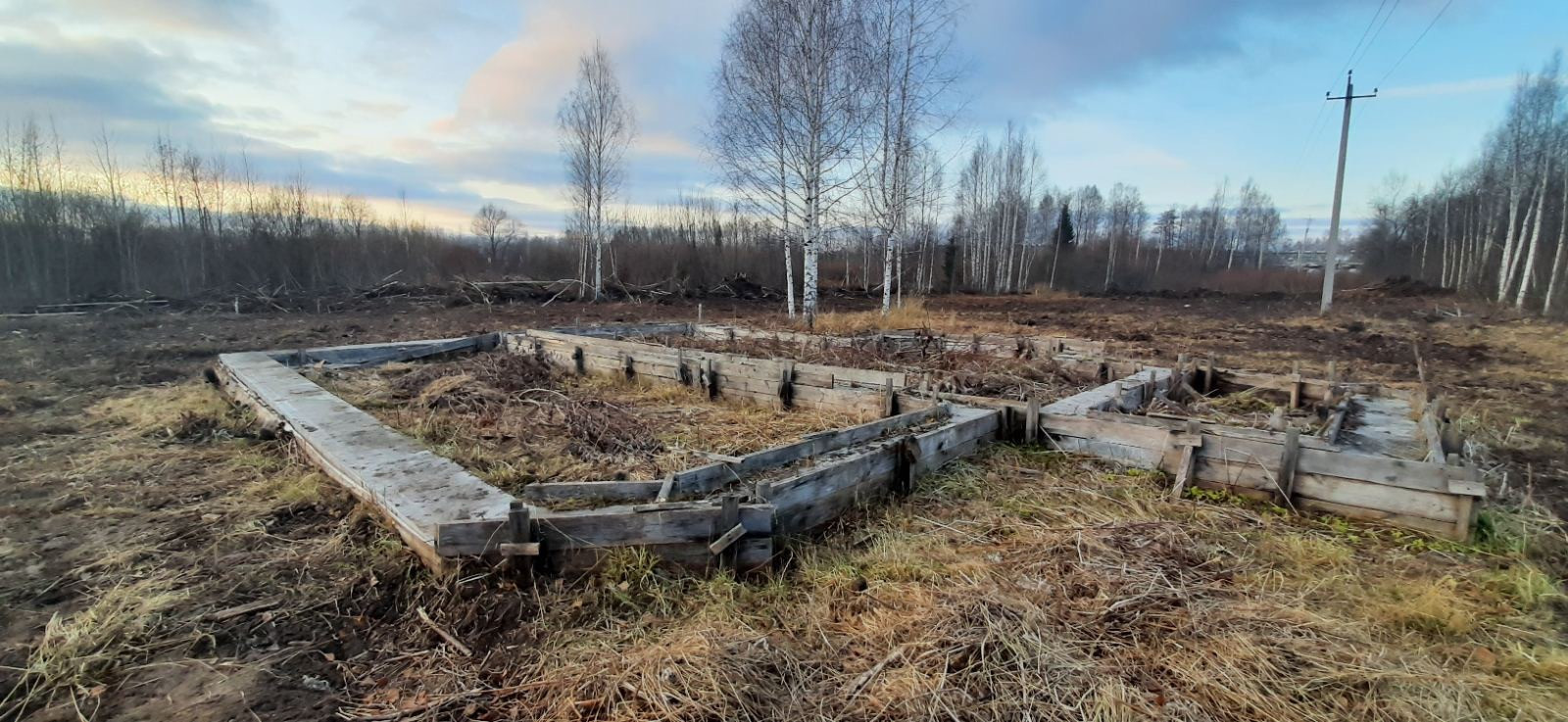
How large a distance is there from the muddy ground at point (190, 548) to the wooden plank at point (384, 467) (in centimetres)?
15

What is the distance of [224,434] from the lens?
6.13m

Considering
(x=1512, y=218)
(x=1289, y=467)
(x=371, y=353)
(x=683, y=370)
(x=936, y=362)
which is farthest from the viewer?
(x=1512, y=218)

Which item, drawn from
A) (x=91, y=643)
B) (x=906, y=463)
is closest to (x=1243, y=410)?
(x=906, y=463)

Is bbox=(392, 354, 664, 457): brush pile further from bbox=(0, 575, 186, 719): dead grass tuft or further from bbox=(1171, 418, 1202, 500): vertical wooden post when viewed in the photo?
bbox=(1171, 418, 1202, 500): vertical wooden post

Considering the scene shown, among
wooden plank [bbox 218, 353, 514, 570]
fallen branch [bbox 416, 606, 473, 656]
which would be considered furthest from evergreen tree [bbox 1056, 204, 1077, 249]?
fallen branch [bbox 416, 606, 473, 656]

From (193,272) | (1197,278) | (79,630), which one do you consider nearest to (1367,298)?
(1197,278)

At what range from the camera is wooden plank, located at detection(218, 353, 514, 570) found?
361 cm

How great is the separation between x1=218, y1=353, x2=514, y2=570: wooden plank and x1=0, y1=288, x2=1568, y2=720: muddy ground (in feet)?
0.48

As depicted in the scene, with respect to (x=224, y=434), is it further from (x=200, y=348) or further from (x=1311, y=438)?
(x=1311, y=438)

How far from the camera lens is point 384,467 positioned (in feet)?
14.6

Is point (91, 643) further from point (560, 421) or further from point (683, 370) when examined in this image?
point (683, 370)

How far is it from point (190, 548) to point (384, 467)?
1046mm

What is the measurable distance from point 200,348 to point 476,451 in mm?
10875

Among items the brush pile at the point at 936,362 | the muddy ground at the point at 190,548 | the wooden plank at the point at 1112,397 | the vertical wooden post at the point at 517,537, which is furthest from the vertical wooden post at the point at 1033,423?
the vertical wooden post at the point at 517,537
